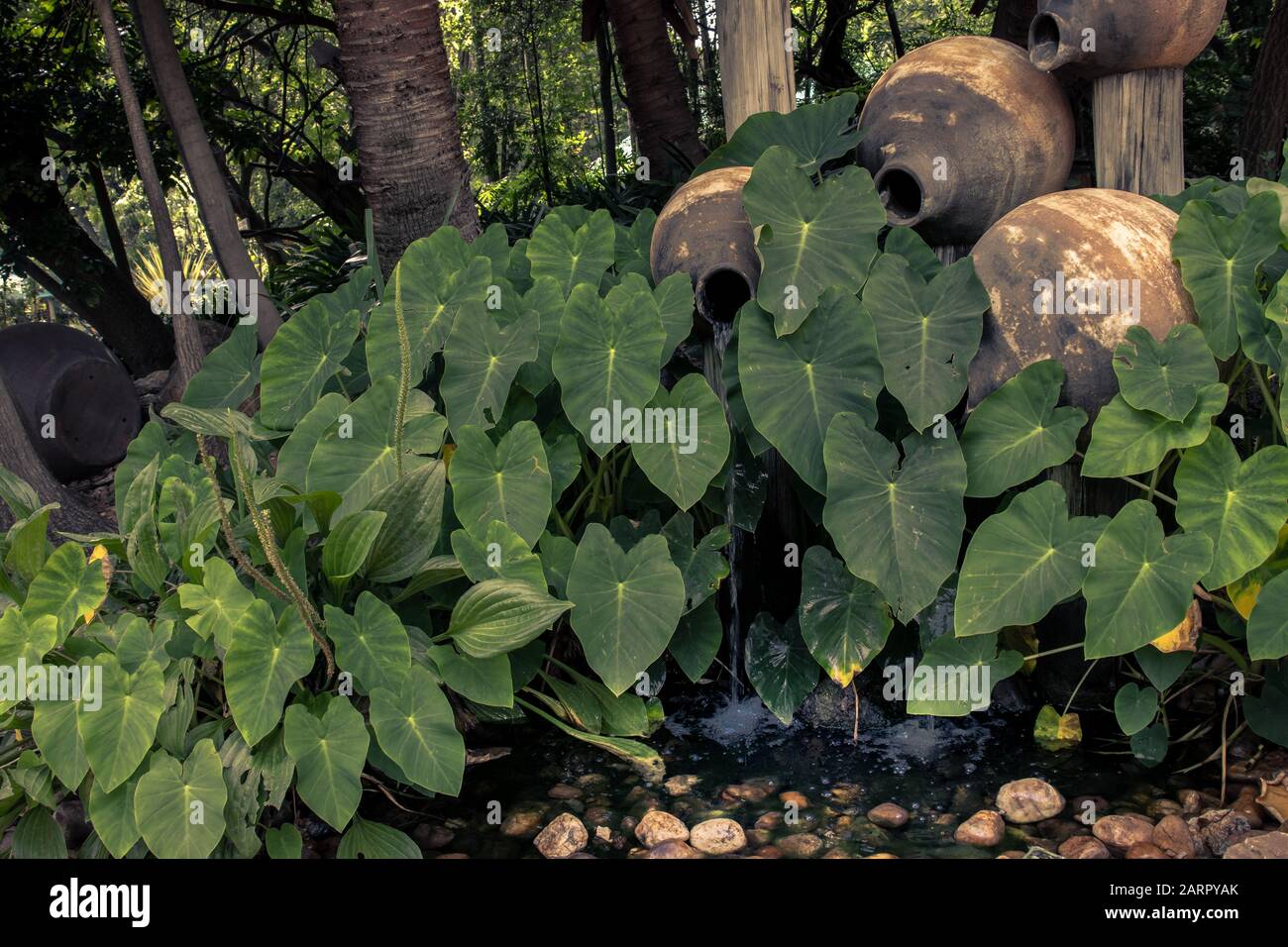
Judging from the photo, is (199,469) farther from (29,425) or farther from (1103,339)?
(29,425)

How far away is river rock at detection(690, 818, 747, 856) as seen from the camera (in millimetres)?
2596

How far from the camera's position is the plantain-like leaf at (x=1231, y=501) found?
2.53m

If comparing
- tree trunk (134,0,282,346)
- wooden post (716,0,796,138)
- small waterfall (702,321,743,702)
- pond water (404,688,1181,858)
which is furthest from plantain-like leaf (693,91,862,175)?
tree trunk (134,0,282,346)

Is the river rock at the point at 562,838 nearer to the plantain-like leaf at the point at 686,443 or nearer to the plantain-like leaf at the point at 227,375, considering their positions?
the plantain-like leaf at the point at 686,443

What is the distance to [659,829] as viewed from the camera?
2.67 m

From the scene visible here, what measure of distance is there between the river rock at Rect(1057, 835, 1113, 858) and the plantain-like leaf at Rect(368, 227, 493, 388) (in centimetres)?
200

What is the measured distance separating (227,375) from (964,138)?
2.33m

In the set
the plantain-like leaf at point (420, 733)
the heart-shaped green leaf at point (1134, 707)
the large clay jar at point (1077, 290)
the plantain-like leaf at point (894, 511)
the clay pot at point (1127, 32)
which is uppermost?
the clay pot at point (1127, 32)

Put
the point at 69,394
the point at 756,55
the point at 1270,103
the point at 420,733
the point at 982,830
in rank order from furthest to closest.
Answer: the point at 69,394, the point at 1270,103, the point at 756,55, the point at 982,830, the point at 420,733

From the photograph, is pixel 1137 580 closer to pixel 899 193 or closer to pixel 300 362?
pixel 899 193

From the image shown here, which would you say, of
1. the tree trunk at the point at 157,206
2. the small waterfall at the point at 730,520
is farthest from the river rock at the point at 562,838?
the tree trunk at the point at 157,206

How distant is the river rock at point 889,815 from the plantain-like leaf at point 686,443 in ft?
2.85

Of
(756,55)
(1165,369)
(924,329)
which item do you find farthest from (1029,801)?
(756,55)

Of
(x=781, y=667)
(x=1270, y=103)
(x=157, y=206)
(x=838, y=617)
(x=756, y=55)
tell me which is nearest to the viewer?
(x=838, y=617)
